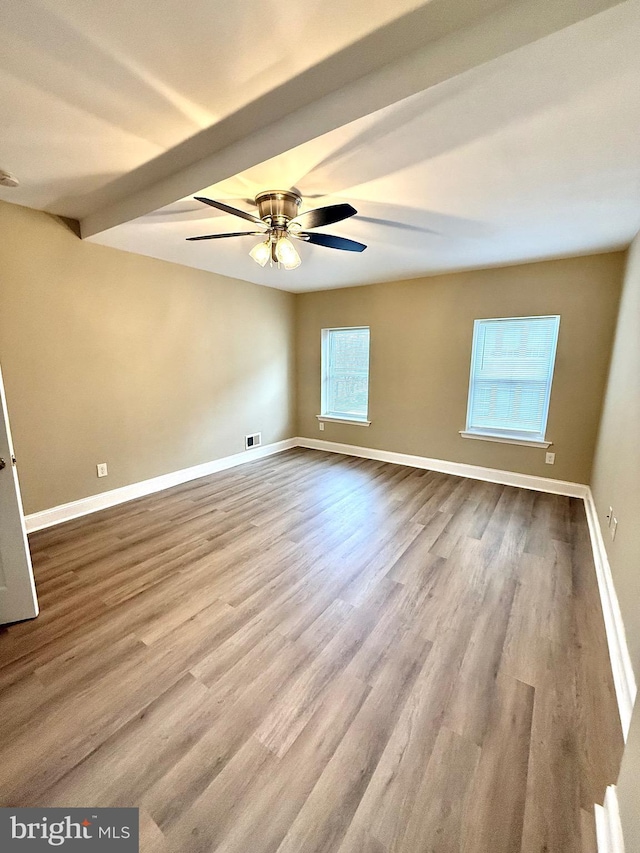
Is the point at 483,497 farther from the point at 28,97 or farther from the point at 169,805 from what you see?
the point at 28,97

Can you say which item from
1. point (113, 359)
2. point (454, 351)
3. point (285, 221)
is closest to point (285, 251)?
point (285, 221)

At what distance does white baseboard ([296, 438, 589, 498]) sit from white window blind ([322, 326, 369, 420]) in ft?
1.62

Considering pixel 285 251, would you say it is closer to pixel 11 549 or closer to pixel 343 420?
pixel 11 549

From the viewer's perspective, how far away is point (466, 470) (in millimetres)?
4148

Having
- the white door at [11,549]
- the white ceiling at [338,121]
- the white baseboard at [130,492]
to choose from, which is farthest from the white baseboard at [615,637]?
the white baseboard at [130,492]

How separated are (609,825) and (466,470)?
3362 millimetres

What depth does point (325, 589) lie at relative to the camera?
2.12m

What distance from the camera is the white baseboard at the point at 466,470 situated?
3590 mm

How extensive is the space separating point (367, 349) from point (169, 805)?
14.8 feet

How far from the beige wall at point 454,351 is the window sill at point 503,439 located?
0.06 m

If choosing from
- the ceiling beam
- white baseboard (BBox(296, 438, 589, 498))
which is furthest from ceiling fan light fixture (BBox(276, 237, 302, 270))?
white baseboard (BBox(296, 438, 589, 498))

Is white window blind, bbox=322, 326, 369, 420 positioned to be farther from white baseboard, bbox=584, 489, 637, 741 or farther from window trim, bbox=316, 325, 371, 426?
white baseboard, bbox=584, 489, 637, 741

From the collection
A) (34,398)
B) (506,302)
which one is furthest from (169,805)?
(506,302)

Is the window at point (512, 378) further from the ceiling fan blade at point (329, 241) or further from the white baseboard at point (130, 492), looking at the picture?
the white baseboard at point (130, 492)
